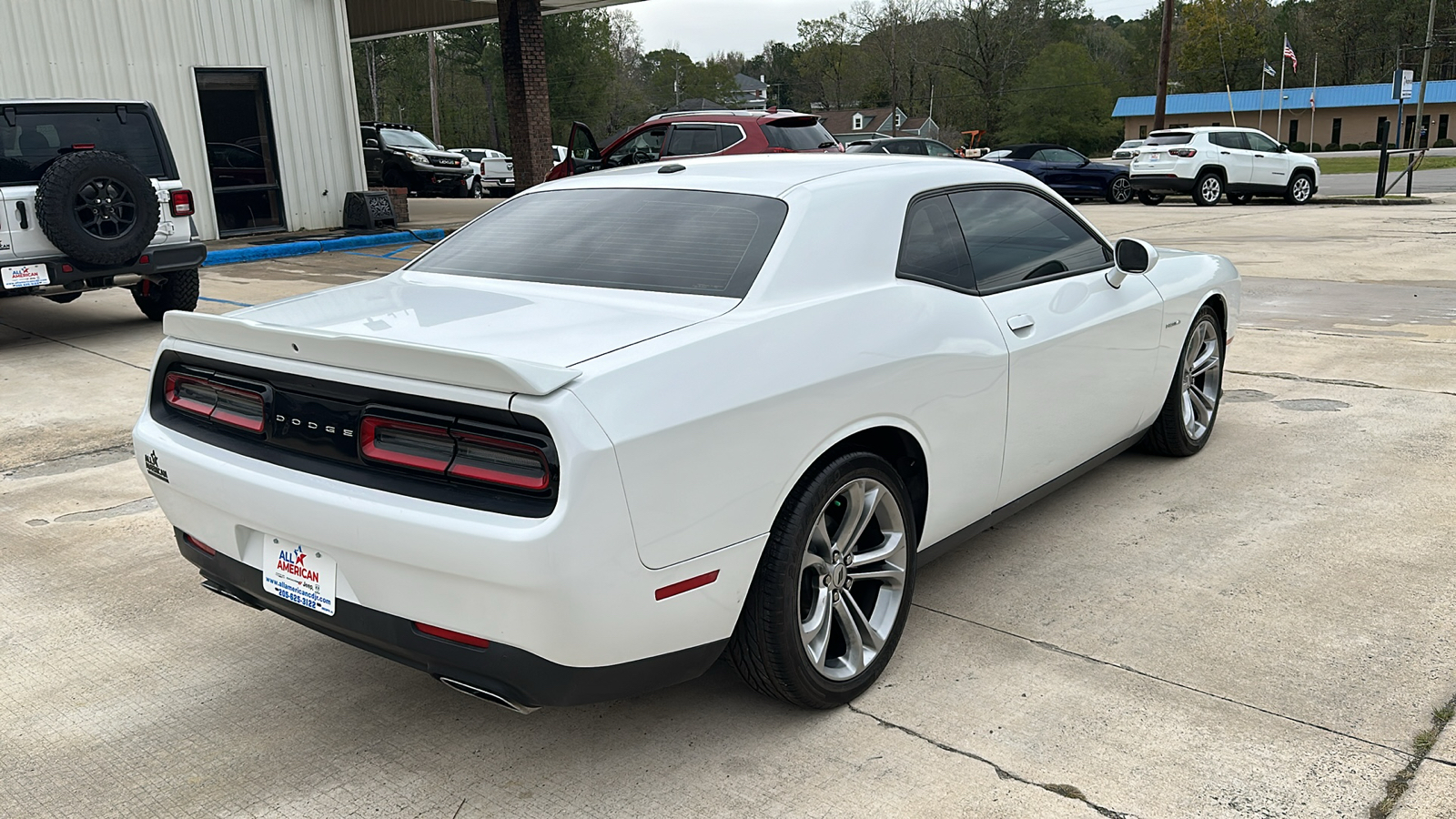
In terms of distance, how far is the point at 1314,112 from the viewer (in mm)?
75250

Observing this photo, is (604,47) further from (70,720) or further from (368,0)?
(70,720)

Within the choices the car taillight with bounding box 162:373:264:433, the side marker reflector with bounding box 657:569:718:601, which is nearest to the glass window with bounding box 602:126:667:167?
the car taillight with bounding box 162:373:264:433

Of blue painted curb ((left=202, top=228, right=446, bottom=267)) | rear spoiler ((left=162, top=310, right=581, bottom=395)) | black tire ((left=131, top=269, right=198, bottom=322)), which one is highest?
rear spoiler ((left=162, top=310, right=581, bottom=395))

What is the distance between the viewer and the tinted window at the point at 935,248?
11.5 feet

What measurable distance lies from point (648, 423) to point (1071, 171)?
2435 cm

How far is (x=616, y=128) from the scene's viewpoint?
80500mm

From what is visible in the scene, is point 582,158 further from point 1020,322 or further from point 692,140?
point 1020,322

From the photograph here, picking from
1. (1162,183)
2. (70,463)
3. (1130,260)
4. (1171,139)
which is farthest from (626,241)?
(1171,139)

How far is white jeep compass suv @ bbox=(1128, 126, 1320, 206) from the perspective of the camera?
22.3 metres

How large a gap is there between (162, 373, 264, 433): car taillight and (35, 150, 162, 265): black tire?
5889 millimetres

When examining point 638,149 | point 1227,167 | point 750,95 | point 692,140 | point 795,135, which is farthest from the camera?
point 750,95

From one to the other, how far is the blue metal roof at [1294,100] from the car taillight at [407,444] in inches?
3164

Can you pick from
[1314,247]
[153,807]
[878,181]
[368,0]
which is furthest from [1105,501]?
[368,0]

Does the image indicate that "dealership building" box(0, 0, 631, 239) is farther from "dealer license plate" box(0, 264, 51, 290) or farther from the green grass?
the green grass
